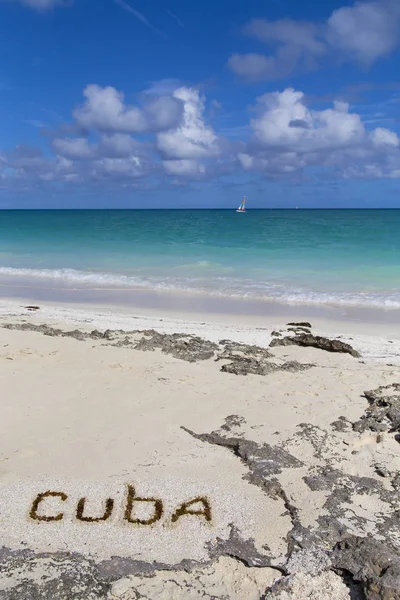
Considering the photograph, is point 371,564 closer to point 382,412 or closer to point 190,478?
point 190,478

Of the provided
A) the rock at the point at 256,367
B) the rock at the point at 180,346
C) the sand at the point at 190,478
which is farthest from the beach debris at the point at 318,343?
the rock at the point at 180,346

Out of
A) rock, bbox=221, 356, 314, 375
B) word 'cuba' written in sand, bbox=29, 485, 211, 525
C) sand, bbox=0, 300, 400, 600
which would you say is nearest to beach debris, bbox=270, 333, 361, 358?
sand, bbox=0, 300, 400, 600

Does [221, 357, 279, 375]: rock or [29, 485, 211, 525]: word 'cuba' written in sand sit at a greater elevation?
[221, 357, 279, 375]: rock

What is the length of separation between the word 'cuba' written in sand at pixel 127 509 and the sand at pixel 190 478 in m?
0.01

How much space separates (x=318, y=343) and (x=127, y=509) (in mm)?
4496

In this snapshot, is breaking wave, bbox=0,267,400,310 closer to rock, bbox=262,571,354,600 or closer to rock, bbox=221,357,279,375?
rock, bbox=221,357,279,375

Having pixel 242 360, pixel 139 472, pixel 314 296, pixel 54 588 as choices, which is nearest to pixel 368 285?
pixel 314 296

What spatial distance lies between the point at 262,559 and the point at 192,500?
0.69 metres

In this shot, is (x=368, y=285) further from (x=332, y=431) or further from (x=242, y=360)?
(x=332, y=431)

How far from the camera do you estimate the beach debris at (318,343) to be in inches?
278

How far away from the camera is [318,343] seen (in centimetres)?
722

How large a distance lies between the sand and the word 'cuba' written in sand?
0.01 metres

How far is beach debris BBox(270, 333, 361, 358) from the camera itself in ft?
23.2

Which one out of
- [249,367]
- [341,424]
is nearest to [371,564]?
[341,424]
